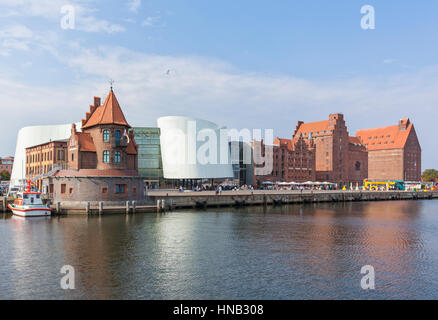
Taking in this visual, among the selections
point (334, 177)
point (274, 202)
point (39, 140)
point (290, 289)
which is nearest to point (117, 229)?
point (290, 289)

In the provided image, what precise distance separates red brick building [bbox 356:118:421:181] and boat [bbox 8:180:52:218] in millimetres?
154150

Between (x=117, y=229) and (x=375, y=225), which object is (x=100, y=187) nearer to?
(x=117, y=229)

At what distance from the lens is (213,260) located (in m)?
27.3

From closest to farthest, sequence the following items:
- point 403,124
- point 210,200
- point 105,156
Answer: point 105,156 → point 210,200 → point 403,124

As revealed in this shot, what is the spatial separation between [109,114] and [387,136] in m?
152

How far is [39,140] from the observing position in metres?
109

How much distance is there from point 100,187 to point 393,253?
38649mm

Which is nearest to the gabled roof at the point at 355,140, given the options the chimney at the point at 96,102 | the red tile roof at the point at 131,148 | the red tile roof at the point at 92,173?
the red tile roof at the point at 131,148

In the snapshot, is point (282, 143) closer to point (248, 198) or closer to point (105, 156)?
point (248, 198)

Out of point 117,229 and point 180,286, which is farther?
point 117,229

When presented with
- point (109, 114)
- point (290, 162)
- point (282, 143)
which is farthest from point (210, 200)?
point (290, 162)

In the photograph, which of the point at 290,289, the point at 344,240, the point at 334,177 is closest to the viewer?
the point at 290,289

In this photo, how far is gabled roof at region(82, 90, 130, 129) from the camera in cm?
5686

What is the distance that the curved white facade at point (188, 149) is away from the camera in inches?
3912
